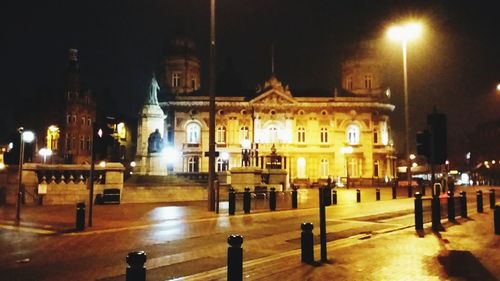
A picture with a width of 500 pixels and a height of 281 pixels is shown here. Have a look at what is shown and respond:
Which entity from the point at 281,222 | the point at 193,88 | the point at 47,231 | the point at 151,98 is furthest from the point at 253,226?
the point at 193,88

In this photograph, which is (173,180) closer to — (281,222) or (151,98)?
(151,98)

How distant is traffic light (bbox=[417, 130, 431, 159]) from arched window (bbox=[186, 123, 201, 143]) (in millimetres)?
55630

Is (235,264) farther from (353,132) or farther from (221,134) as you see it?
(353,132)

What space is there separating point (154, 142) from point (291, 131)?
115 ft

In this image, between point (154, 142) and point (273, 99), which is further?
point (273, 99)

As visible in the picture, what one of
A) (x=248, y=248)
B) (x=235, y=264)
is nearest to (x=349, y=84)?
(x=248, y=248)

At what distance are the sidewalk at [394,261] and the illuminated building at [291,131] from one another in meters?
54.8

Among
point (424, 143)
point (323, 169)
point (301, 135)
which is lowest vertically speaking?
point (424, 143)

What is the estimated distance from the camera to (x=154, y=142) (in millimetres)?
34875

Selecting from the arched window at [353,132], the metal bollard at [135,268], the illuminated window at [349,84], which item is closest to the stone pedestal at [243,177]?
the metal bollard at [135,268]

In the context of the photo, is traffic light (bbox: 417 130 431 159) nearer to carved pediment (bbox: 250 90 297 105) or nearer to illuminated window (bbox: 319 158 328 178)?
illuminated window (bbox: 319 158 328 178)

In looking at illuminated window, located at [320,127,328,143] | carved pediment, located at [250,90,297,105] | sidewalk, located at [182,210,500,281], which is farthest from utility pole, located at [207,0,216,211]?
illuminated window, located at [320,127,328,143]

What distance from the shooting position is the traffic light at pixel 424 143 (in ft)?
43.4

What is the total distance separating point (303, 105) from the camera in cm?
6875
